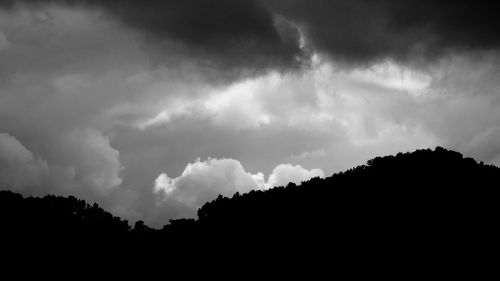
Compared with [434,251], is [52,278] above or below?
below

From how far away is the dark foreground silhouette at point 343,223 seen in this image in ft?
127

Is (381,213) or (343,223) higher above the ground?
(381,213)

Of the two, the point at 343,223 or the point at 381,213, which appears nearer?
the point at 381,213

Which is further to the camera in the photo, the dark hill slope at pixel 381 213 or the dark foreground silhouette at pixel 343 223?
the dark hill slope at pixel 381 213

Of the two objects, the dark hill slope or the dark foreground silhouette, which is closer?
the dark foreground silhouette

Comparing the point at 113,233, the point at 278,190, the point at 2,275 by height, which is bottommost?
the point at 2,275

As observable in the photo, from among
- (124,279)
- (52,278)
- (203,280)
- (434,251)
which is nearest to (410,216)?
(434,251)

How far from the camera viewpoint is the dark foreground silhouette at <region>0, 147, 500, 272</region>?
127 feet

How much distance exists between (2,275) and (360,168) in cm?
4206

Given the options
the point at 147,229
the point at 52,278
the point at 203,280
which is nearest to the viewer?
the point at 203,280

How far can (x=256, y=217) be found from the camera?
54.5 m

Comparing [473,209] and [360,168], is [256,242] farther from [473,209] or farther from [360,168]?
[473,209]

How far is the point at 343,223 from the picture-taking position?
149 feet

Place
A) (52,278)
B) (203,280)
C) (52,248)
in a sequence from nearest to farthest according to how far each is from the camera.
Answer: (203,280) → (52,278) → (52,248)
